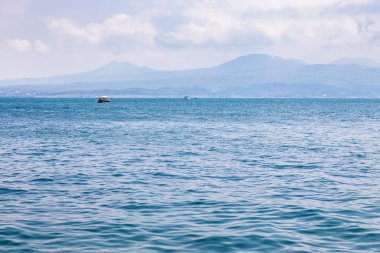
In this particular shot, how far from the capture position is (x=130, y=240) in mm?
17234

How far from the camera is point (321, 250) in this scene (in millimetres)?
16266

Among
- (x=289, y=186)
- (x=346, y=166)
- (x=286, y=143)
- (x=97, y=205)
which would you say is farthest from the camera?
(x=286, y=143)

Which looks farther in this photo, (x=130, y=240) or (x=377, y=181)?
(x=377, y=181)

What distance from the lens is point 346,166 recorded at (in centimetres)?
3438

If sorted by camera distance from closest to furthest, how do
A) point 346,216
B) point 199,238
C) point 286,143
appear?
point 199,238 < point 346,216 < point 286,143

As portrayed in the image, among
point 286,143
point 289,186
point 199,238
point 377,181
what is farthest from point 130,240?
point 286,143

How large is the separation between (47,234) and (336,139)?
4393cm

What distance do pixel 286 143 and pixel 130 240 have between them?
120 ft

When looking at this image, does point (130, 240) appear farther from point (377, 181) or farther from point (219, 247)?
point (377, 181)

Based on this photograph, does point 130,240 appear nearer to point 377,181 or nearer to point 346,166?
point 377,181

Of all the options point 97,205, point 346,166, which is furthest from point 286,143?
point 97,205

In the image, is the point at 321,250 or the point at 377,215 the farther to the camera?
the point at 377,215

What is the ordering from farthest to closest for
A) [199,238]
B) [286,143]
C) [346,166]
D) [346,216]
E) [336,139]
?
[336,139]
[286,143]
[346,166]
[346,216]
[199,238]

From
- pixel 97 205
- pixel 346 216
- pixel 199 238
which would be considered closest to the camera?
pixel 199 238
